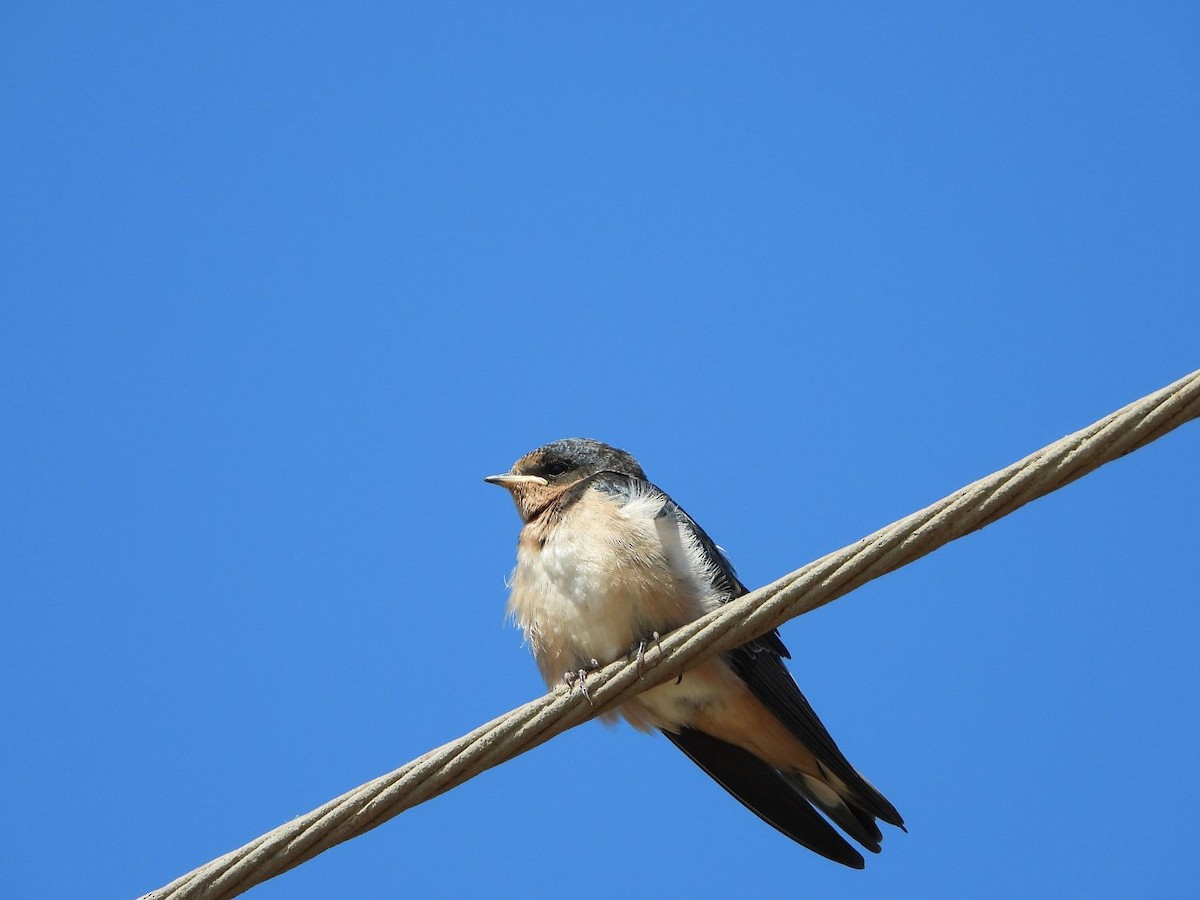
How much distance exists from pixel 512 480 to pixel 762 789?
1615 millimetres

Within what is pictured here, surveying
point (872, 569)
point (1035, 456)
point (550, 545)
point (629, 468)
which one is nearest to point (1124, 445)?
point (1035, 456)

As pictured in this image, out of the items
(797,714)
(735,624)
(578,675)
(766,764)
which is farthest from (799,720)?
(735,624)

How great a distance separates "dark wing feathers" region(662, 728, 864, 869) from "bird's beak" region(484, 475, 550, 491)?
1196 mm

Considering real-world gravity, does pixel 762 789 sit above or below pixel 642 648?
below

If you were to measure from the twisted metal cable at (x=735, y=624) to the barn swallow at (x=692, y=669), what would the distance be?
75 cm

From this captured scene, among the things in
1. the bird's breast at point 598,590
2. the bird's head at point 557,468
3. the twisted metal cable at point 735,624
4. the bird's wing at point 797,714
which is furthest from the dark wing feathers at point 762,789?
the twisted metal cable at point 735,624

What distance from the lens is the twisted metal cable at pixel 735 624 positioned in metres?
3.06

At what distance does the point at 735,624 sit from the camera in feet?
11.7

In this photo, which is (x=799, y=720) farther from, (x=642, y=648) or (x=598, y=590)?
(x=598, y=590)

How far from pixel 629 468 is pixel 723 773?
A: 1.35m

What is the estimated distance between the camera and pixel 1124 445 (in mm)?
3055

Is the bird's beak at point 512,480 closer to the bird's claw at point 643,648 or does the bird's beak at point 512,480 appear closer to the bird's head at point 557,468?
the bird's head at point 557,468

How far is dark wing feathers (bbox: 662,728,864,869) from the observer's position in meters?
5.00

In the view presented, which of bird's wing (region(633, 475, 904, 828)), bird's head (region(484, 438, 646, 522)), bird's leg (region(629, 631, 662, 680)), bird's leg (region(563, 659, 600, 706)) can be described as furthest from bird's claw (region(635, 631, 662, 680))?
bird's head (region(484, 438, 646, 522))
